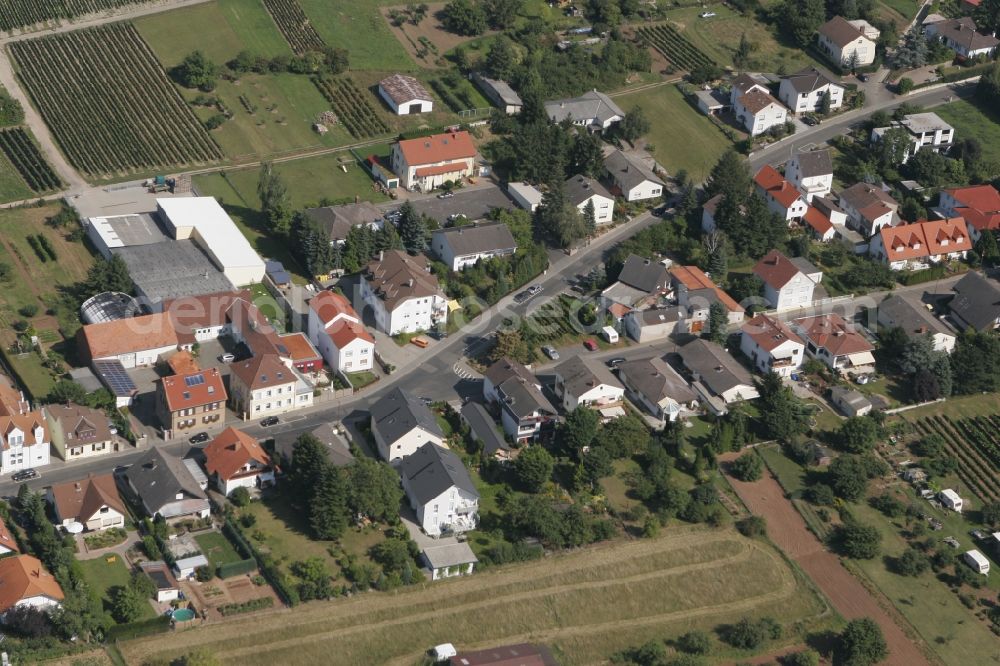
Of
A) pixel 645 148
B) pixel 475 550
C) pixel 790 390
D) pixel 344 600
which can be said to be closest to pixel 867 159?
pixel 645 148

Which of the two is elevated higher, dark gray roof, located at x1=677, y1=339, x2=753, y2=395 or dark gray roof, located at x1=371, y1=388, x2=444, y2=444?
dark gray roof, located at x1=371, y1=388, x2=444, y2=444

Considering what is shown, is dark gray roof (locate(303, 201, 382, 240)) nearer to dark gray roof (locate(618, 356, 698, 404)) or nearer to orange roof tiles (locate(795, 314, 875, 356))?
dark gray roof (locate(618, 356, 698, 404))

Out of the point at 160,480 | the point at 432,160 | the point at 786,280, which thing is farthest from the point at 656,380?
the point at 160,480

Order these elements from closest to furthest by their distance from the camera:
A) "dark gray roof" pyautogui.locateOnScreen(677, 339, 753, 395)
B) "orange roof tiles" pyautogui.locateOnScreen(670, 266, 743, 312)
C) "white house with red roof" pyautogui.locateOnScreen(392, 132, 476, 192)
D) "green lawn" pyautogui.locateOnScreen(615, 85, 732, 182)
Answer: "dark gray roof" pyautogui.locateOnScreen(677, 339, 753, 395) < "orange roof tiles" pyautogui.locateOnScreen(670, 266, 743, 312) < "white house with red roof" pyautogui.locateOnScreen(392, 132, 476, 192) < "green lawn" pyautogui.locateOnScreen(615, 85, 732, 182)

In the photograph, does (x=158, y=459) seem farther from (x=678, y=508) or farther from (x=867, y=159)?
(x=867, y=159)

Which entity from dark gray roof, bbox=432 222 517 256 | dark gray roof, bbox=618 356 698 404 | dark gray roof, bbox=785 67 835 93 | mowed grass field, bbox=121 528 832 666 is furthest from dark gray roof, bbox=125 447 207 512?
dark gray roof, bbox=785 67 835 93

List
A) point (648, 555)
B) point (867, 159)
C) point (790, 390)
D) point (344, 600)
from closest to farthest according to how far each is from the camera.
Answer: point (344, 600), point (648, 555), point (790, 390), point (867, 159)
